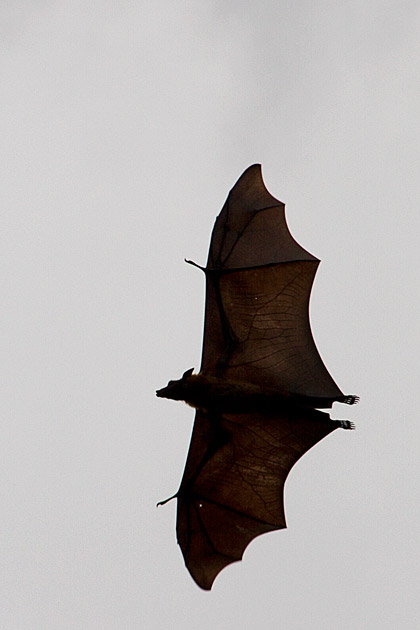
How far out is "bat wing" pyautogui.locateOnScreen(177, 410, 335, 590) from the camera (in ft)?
41.4

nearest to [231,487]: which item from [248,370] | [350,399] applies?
[248,370]

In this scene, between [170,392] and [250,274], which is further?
[250,274]

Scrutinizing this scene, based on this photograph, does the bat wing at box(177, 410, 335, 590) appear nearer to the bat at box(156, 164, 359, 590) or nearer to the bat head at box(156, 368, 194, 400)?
the bat at box(156, 164, 359, 590)

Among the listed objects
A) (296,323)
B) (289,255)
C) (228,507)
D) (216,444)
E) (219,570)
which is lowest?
(219,570)

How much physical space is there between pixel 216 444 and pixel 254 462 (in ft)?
2.27

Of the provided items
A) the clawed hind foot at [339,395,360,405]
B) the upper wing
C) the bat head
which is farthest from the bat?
the bat head

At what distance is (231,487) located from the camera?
1302 cm

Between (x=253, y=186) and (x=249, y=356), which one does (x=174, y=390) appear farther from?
(x=253, y=186)

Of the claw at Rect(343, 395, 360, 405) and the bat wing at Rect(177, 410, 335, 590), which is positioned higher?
the claw at Rect(343, 395, 360, 405)

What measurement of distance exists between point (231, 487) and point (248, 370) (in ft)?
6.59

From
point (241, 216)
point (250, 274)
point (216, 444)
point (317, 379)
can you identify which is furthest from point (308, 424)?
point (241, 216)

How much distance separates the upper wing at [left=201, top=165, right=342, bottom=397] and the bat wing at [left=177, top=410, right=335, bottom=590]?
0.89 meters

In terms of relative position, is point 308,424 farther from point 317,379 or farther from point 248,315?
point 248,315

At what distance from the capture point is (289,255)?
1269 cm
